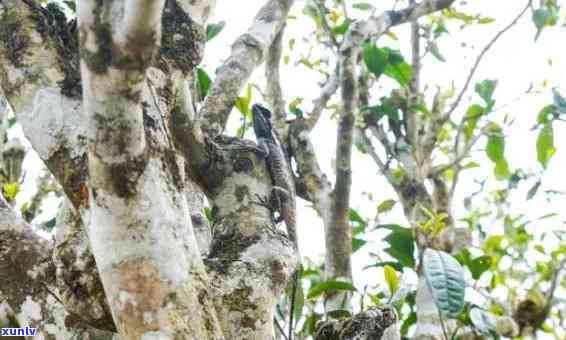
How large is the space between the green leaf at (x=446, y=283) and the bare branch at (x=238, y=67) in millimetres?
723

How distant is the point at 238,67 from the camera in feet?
6.69

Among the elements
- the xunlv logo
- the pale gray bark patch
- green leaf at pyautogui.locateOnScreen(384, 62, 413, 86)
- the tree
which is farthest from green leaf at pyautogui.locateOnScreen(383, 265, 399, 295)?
green leaf at pyautogui.locateOnScreen(384, 62, 413, 86)

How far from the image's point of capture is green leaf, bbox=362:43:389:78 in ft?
9.75

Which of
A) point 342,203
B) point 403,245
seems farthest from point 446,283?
A: point 403,245

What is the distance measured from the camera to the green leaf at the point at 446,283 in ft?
4.96

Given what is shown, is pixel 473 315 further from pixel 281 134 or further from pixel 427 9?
pixel 427 9

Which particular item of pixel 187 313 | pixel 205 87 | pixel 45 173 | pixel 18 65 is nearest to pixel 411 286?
pixel 205 87

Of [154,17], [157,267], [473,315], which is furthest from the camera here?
[473,315]

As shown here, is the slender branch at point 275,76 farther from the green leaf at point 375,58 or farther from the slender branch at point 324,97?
the green leaf at point 375,58

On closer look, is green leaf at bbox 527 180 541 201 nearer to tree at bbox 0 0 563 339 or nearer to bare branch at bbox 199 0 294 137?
A: tree at bbox 0 0 563 339

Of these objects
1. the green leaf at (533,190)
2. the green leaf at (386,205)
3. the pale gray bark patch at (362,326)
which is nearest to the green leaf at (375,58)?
the green leaf at (386,205)

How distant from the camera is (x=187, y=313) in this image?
1.05 meters

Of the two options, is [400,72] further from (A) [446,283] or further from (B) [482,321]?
(A) [446,283]

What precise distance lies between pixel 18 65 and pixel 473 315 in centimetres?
135
